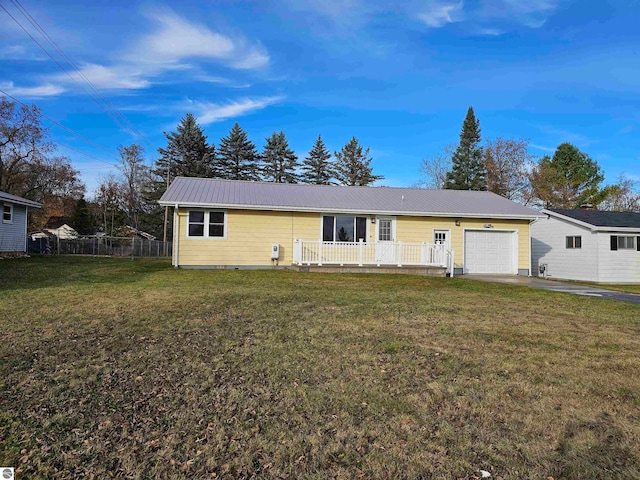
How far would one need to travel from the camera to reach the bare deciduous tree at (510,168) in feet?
113

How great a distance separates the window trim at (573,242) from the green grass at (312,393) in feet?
40.1

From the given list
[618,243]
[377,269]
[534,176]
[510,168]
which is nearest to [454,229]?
[377,269]

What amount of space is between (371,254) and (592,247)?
1001 cm

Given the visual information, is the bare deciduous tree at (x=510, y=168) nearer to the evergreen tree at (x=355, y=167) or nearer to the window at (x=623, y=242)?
the evergreen tree at (x=355, y=167)

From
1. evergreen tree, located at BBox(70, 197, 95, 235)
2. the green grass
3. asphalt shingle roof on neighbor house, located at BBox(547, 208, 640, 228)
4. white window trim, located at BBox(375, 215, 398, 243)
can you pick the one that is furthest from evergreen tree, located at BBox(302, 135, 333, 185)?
the green grass

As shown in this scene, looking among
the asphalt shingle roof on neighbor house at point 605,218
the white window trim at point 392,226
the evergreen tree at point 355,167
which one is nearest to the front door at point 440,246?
the white window trim at point 392,226

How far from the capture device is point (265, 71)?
16.6 metres

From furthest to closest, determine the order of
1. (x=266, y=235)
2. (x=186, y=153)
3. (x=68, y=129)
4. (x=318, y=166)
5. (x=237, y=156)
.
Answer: (x=318, y=166) → (x=237, y=156) → (x=186, y=153) → (x=68, y=129) → (x=266, y=235)

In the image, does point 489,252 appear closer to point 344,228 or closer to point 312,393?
point 344,228

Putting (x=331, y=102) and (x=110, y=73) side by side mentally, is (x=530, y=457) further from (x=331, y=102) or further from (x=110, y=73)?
(x=110, y=73)

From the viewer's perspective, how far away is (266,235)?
48.9 feet

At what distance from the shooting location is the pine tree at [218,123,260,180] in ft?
130

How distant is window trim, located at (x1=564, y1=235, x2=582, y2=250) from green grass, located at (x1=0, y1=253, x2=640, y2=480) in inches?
481

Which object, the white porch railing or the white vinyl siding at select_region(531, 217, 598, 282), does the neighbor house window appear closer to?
the white porch railing
